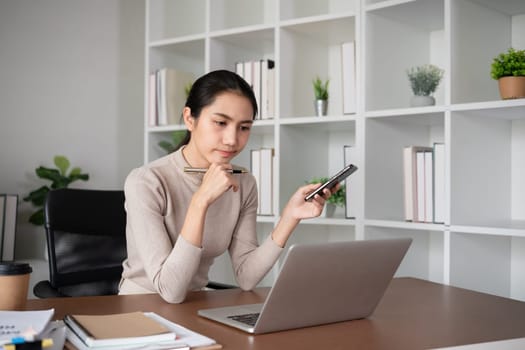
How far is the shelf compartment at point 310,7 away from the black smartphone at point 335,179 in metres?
1.31

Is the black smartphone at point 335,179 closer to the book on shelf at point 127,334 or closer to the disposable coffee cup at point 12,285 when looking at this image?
the book on shelf at point 127,334

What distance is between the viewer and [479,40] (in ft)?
8.05

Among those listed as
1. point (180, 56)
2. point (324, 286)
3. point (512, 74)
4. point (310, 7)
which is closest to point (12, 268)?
point (324, 286)

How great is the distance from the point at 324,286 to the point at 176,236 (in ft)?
2.32

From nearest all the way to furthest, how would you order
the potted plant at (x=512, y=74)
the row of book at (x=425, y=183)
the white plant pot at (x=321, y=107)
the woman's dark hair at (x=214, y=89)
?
the woman's dark hair at (x=214, y=89), the potted plant at (x=512, y=74), the row of book at (x=425, y=183), the white plant pot at (x=321, y=107)

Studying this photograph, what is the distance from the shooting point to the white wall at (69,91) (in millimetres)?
3307

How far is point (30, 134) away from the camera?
11.0 feet

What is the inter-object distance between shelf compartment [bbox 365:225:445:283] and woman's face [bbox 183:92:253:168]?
1.06m

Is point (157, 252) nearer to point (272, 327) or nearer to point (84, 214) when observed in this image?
point (272, 327)

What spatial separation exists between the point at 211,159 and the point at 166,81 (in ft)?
4.89

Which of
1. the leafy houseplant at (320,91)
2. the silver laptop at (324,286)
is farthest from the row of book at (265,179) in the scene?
the silver laptop at (324,286)

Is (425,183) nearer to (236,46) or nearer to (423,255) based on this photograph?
(423,255)

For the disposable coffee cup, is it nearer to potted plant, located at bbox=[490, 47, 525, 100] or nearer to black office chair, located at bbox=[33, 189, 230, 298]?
black office chair, located at bbox=[33, 189, 230, 298]

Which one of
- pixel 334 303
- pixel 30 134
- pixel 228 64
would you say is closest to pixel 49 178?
pixel 30 134
